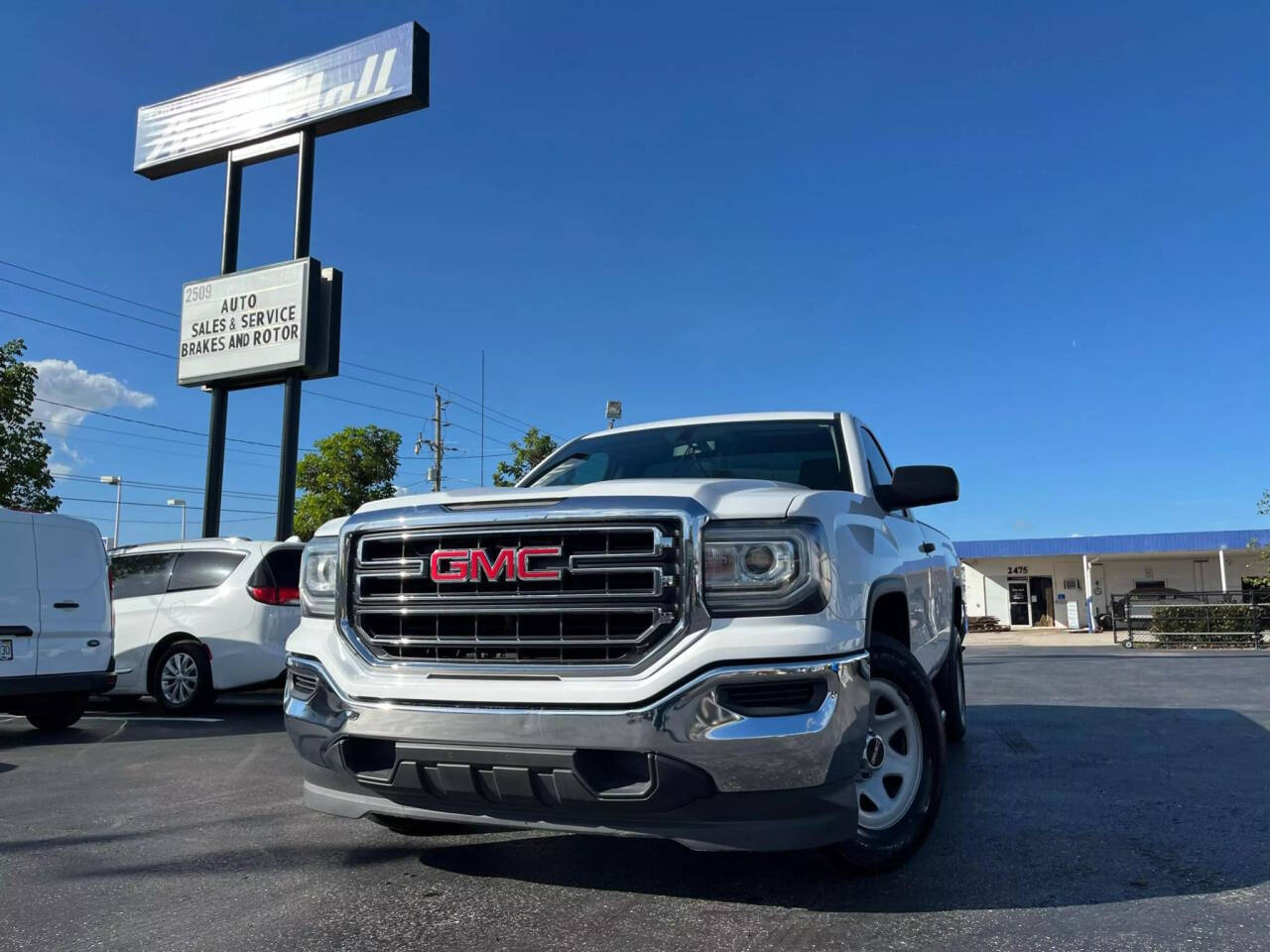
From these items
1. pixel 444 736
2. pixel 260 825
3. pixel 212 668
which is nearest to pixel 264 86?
pixel 212 668

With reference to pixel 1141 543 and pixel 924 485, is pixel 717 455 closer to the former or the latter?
pixel 924 485

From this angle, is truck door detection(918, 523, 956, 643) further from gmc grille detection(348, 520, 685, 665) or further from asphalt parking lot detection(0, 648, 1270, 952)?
gmc grille detection(348, 520, 685, 665)

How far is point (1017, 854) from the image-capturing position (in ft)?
12.5

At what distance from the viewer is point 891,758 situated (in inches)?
142

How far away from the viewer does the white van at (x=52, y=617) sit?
7480mm

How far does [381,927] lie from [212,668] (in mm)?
6698

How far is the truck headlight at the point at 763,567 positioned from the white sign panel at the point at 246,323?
15.1 meters

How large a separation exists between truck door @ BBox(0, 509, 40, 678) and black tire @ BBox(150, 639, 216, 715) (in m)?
1.59

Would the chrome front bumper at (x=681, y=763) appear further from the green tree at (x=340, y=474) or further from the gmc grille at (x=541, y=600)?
the green tree at (x=340, y=474)

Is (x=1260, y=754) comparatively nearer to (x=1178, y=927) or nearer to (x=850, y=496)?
(x=1178, y=927)

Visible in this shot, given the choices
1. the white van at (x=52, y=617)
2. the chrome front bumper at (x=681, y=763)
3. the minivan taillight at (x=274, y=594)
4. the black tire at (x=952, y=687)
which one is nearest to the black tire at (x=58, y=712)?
the white van at (x=52, y=617)

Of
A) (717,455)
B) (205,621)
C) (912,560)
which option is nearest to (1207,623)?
(912,560)

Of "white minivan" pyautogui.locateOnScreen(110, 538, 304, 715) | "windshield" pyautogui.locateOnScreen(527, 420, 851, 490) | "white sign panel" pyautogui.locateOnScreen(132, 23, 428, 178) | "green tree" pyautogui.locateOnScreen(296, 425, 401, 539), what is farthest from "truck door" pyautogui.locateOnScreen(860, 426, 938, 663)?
"green tree" pyautogui.locateOnScreen(296, 425, 401, 539)

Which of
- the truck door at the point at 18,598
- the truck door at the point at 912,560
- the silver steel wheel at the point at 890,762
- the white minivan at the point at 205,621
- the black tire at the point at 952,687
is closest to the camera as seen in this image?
the silver steel wheel at the point at 890,762
